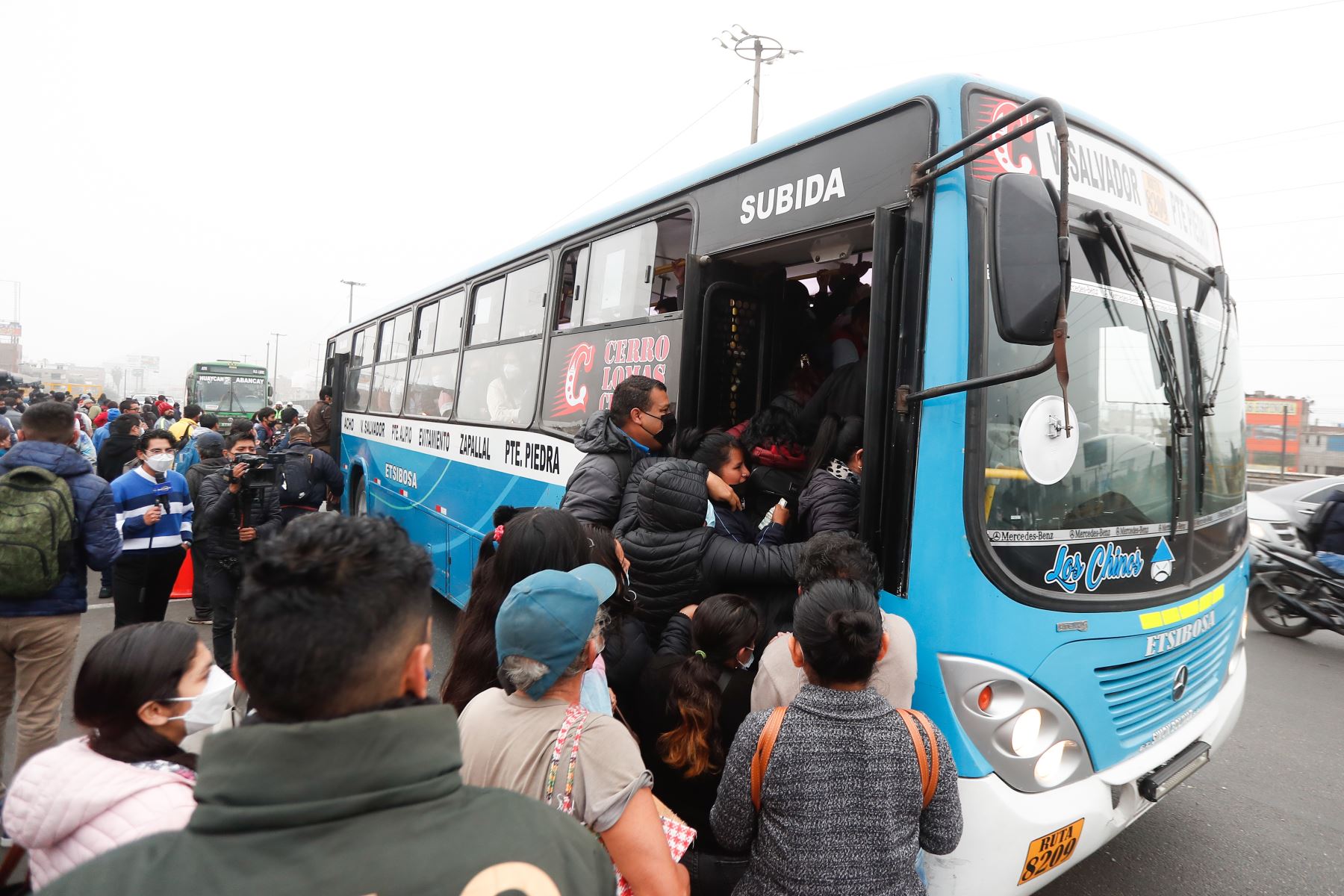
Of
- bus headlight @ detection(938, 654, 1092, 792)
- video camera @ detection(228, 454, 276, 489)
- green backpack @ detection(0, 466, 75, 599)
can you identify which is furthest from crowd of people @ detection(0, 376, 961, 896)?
video camera @ detection(228, 454, 276, 489)

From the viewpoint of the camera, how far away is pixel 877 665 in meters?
2.29

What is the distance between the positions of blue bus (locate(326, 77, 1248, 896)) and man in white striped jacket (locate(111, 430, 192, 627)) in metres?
3.66

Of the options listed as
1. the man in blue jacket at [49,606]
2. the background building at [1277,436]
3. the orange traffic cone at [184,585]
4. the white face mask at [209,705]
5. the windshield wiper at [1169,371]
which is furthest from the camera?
the background building at [1277,436]

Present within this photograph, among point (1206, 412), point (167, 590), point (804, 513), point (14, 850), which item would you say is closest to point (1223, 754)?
point (1206, 412)

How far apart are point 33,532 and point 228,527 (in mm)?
1863

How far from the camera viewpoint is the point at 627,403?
345 cm

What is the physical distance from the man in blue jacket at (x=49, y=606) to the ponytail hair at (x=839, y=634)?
3441mm

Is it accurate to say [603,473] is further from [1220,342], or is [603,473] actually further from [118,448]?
[118,448]

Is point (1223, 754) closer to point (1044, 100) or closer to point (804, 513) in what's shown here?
point (804, 513)

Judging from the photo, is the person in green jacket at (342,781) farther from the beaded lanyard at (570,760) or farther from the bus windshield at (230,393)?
the bus windshield at (230,393)

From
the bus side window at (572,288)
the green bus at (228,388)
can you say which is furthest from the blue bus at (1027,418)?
the green bus at (228,388)

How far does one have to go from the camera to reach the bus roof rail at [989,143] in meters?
2.10

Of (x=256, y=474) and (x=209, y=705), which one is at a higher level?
(x=256, y=474)

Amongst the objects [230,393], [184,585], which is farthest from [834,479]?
[230,393]
